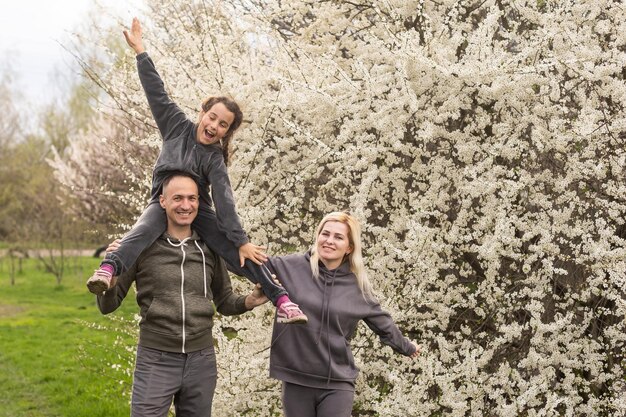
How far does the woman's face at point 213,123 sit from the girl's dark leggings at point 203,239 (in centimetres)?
29

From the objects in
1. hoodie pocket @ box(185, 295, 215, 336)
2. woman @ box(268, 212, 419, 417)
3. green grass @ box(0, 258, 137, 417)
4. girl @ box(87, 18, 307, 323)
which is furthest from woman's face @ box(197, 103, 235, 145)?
green grass @ box(0, 258, 137, 417)

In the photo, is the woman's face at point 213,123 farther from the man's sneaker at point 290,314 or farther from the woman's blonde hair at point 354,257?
the man's sneaker at point 290,314

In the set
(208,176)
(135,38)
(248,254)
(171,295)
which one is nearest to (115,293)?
(171,295)

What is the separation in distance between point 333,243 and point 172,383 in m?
0.90

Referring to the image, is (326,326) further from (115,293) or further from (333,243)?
(115,293)

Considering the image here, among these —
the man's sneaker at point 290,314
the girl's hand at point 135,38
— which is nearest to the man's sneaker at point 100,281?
the man's sneaker at point 290,314

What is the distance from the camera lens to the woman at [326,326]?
348 centimetres

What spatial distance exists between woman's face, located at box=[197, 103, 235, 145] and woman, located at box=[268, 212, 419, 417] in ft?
1.97

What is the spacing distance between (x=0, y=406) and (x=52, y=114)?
82.9 feet

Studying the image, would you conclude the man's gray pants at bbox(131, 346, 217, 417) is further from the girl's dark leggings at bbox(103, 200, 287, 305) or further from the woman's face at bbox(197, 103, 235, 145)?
the woman's face at bbox(197, 103, 235, 145)

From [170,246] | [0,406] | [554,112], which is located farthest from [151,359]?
[0,406]

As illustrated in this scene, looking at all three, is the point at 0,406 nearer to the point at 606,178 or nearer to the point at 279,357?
the point at 279,357

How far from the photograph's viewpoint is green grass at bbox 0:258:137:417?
733 cm

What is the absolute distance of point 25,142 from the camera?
30984 millimetres
